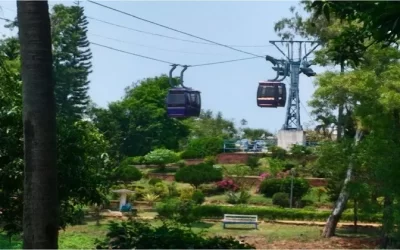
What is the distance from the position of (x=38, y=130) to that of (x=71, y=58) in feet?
124

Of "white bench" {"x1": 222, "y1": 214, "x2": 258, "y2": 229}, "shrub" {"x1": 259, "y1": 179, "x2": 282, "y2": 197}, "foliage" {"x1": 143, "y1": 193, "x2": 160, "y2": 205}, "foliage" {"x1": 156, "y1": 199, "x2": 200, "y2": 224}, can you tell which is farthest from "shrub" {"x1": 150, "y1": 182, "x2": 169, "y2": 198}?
"white bench" {"x1": 222, "y1": 214, "x2": 258, "y2": 229}

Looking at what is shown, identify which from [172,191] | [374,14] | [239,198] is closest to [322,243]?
[239,198]

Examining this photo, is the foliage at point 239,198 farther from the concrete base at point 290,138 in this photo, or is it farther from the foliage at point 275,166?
the concrete base at point 290,138

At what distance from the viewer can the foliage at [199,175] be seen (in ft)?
93.1

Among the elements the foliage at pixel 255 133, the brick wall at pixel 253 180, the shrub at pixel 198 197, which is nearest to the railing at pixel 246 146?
the brick wall at pixel 253 180

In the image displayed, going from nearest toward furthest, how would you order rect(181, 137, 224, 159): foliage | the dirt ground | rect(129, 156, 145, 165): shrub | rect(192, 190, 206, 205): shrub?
1. the dirt ground
2. rect(192, 190, 206, 205): shrub
3. rect(129, 156, 145, 165): shrub
4. rect(181, 137, 224, 159): foliage

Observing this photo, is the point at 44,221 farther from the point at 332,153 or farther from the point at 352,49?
the point at 332,153

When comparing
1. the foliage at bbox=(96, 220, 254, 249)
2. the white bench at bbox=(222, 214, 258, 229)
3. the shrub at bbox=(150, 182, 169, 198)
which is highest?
the foliage at bbox=(96, 220, 254, 249)

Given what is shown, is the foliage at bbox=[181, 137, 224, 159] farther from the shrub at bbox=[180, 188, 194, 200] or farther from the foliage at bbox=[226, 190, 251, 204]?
the foliage at bbox=[226, 190, 251, 204]

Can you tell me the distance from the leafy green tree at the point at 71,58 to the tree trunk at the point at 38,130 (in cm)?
3453

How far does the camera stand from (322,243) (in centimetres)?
1697

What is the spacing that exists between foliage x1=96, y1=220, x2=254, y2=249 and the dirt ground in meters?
10.1

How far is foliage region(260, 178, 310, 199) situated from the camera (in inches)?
1007

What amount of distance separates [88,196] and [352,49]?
4.36 metres
